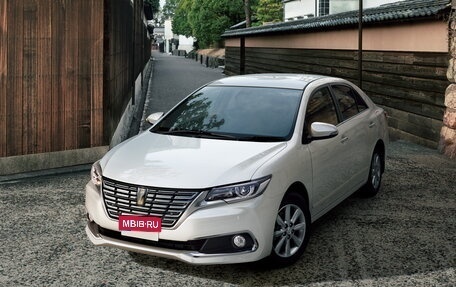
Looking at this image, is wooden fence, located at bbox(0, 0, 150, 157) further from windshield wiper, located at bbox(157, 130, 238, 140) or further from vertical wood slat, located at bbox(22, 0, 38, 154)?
windshield wiper, located at bbox(157, 130, 238, 140)

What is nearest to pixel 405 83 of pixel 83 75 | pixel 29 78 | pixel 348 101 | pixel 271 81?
pixel 348 101

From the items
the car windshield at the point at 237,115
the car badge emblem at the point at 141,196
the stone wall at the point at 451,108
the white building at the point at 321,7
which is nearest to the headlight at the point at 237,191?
the car badge emblem at the point at 141,196

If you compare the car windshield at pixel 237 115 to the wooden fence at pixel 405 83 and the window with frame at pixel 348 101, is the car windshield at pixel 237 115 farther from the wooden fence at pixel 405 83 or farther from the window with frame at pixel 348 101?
the wooden fence at pixel 405 83

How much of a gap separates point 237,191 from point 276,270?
88 centimetres

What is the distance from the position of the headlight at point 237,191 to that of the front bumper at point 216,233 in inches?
1.7

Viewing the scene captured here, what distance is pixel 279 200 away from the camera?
13.4 feet

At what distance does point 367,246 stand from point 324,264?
674 mm

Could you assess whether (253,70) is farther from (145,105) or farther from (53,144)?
(53,144)

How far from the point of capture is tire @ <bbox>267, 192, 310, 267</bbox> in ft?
13.8

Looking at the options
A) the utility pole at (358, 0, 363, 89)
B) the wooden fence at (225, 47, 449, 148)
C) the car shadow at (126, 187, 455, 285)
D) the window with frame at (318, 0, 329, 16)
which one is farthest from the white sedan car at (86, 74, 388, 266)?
the window with frame at (318, 0, 329, 16)

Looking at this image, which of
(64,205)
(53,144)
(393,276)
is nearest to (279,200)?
(393,276)

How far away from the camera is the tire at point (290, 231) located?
420 centimetres

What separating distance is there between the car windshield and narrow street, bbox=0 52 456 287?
115 centimetres

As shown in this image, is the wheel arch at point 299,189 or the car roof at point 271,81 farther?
the car roof at point 271,81
